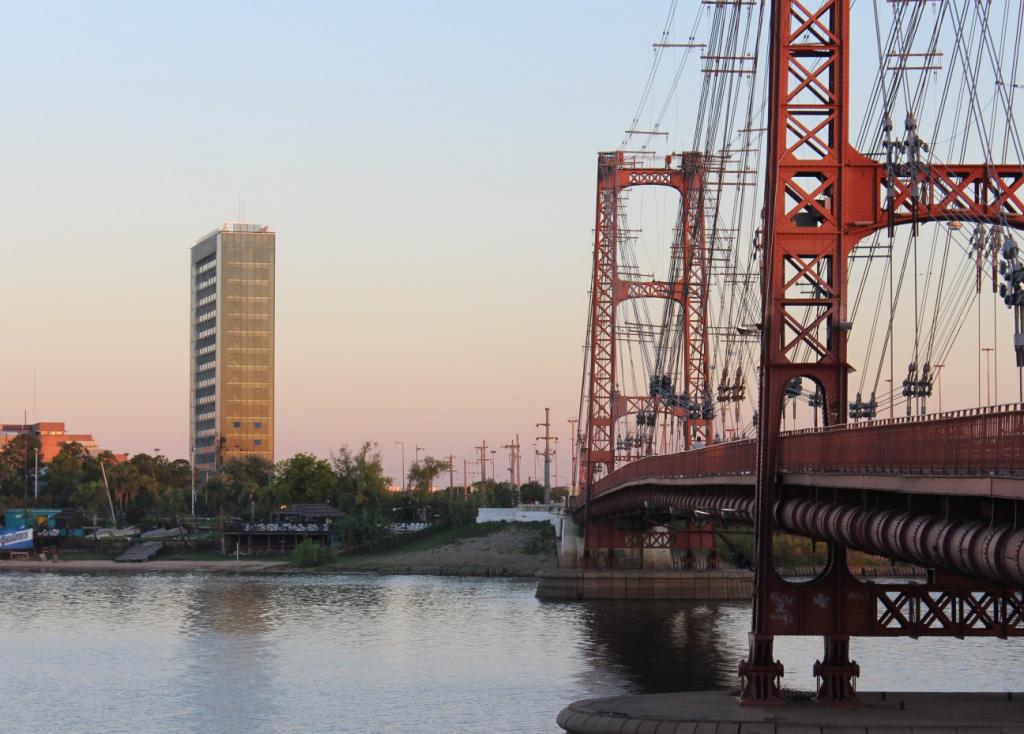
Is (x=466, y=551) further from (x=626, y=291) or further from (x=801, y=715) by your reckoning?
(x=801, y=715)

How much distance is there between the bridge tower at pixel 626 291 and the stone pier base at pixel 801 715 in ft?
163

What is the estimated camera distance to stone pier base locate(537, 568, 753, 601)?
100 m

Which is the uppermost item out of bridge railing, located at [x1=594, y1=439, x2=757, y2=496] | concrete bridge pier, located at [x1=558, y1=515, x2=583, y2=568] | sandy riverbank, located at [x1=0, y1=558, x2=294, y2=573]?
bridge railing, located at [x1=594, y1=439, x2=757, y2=496]

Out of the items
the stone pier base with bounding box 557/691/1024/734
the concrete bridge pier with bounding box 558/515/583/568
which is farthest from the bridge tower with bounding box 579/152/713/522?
the stone pier base with bounding box 557/691/1024/734

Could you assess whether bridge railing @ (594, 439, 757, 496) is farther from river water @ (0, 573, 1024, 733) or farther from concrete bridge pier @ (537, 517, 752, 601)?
concrete bridge pier @ (537, 517, 752, 601)

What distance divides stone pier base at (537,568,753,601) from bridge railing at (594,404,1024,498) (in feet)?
178

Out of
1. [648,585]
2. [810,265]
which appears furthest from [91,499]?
[810,265]

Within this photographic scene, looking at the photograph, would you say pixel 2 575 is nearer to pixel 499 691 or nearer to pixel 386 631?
pixel 386 631

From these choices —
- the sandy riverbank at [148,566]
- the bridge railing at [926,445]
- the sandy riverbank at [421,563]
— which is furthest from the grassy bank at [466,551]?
the bridge railing at [926,445]

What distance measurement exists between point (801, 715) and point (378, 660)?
31.9 metres

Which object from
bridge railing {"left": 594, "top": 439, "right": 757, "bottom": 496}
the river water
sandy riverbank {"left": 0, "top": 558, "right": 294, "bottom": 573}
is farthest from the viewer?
sandy riverbank {"left": 0, "top": 558, "right": 294, "bottom": 573}

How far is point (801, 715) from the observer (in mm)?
38062

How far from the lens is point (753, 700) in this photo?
4003 centimetres

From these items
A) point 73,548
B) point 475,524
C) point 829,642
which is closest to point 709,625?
point 829,642
